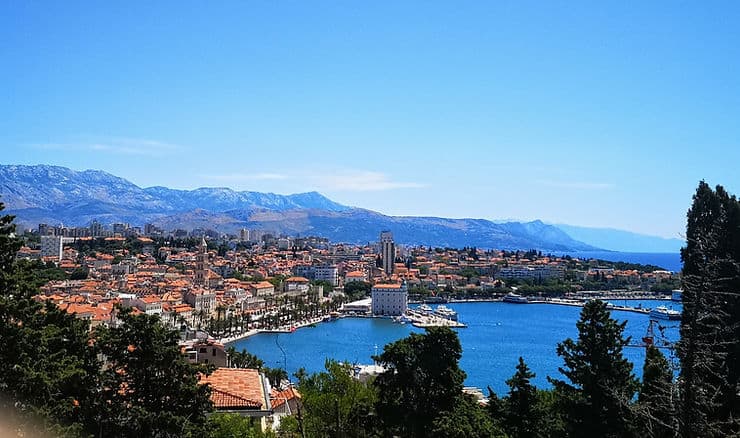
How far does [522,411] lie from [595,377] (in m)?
1.11

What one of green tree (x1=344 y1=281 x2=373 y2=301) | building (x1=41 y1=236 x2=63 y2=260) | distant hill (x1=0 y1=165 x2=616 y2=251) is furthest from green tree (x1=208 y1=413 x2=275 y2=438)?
distant hill (x1=0 y1=165 x2=616 y2=251)

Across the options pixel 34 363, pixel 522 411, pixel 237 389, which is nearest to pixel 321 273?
pixel 237 389

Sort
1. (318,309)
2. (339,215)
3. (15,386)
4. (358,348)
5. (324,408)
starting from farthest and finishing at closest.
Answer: (339,215)
(318,309)
(358,348)
(324,408)
(15,386)

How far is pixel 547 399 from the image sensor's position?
26.4ft

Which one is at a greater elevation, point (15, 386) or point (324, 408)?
point (15, 386)

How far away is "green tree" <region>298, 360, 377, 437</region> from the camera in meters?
6.16

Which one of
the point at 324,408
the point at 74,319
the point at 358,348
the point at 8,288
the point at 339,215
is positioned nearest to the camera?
the point at 8,288

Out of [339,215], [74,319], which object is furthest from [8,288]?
[339,215]

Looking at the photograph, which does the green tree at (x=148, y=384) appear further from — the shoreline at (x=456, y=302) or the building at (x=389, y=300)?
the building at (x=389, y=300)

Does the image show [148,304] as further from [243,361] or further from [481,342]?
[481,342]

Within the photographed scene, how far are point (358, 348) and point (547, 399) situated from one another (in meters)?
18.5

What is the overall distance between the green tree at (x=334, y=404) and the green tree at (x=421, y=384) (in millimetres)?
323

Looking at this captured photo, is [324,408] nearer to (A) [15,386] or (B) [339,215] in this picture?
(A) [15,386]

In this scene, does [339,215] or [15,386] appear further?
[339,215]
